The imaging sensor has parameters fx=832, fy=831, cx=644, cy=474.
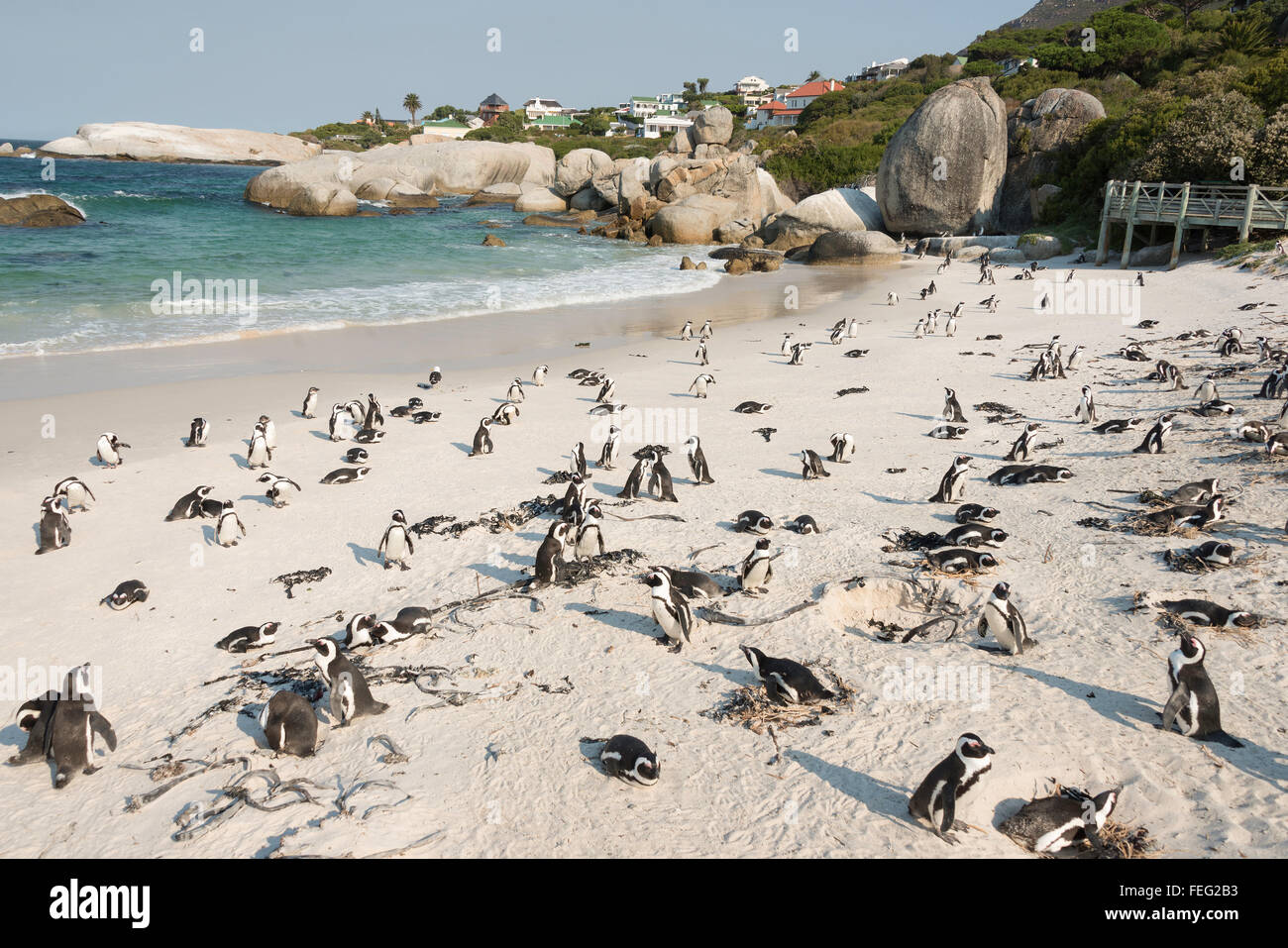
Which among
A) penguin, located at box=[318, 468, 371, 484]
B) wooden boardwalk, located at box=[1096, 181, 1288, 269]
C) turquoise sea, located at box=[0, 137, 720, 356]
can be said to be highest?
wooden boardwalk, located at box=[1096, 181, 1288, 269]

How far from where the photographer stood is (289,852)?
4688 millimetres

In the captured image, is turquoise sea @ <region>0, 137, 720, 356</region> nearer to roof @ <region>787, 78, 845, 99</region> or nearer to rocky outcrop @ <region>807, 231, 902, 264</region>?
rocky outcrop @ <region>807, 231, 902, 264</region>

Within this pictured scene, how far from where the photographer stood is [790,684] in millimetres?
6016

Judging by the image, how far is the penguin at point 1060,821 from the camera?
4656 millimetres

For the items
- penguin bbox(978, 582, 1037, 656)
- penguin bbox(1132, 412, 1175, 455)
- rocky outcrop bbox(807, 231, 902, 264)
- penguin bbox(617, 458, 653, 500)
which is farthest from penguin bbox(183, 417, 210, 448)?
rocky outcrop bbox(807, 231, 902, 264)

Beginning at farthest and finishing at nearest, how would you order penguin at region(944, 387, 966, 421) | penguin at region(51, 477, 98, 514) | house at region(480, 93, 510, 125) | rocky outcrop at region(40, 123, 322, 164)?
house at region(480, 93, 510, 125) → rocky outcrop at region(40, 123, 322, 164) → penguin at region(944, 387, 966, 421) → penguin at region(51, 477, 98, 514)

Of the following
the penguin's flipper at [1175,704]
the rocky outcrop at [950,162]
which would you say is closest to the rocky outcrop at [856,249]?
the rocky outcrop at [950,162]

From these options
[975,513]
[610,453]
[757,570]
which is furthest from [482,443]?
[975,513]

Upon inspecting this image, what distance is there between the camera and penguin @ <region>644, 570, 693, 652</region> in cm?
684

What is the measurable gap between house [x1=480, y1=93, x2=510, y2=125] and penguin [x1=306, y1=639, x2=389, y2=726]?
529 feet

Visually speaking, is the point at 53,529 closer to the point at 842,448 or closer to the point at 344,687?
A: the point at 344,687

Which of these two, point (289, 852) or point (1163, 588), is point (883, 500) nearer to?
point (1163, 588)

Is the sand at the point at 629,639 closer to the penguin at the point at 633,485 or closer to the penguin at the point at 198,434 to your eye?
the penguin at the point at 198,434

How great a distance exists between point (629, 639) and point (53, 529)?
22.3ft
